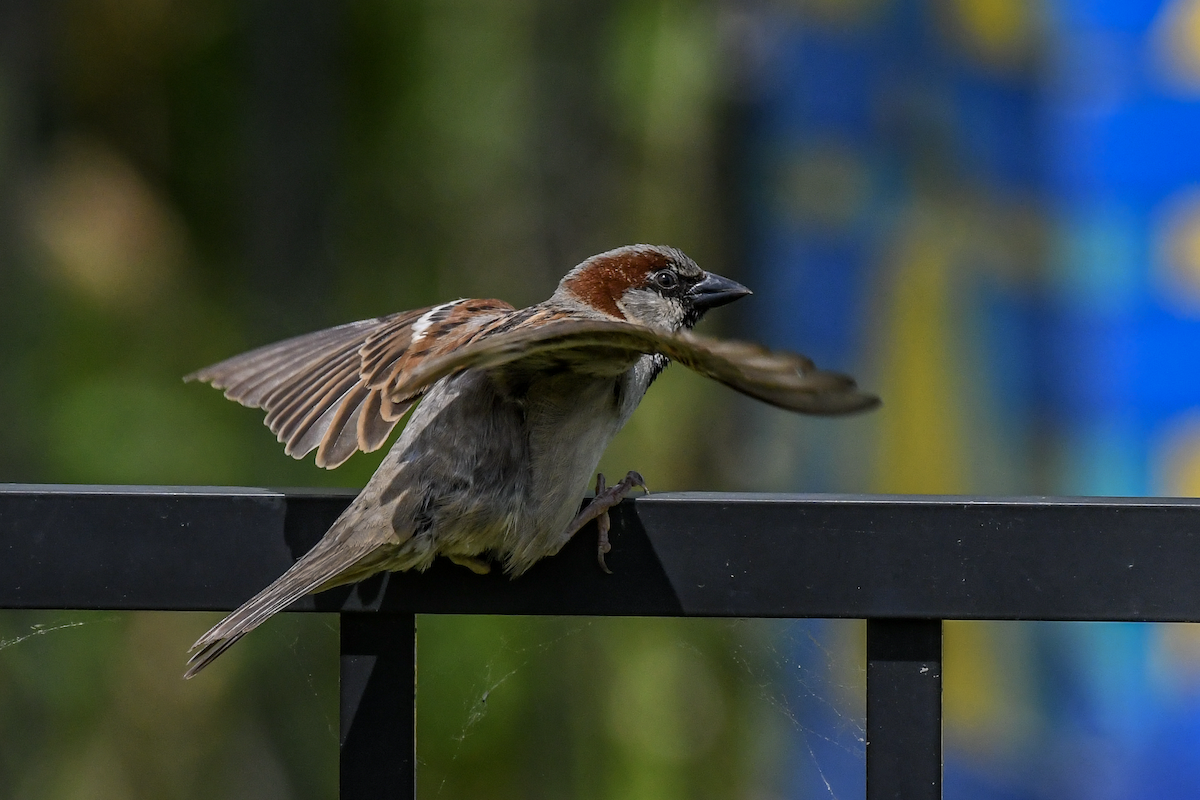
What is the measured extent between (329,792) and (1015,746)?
1.88m

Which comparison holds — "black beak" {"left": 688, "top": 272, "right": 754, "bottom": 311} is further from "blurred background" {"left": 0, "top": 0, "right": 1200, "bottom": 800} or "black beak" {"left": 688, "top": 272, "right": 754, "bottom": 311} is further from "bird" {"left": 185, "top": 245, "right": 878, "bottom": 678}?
"blurred background" {"left": 0, "top": 0, "right": 1200, "bottom": 800}

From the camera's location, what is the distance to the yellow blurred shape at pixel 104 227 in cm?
372

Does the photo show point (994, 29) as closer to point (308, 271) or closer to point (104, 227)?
point (308, 271)

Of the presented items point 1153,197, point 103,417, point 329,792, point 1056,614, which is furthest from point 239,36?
point 1056,614

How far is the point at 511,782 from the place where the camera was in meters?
3.50

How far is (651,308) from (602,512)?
2.47 ft

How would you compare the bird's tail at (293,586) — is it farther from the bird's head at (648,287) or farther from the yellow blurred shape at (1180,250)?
the yellow blurred shape at (1180,250)

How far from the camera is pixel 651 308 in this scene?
2062 mm

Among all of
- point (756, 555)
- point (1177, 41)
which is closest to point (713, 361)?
point (756, 555)

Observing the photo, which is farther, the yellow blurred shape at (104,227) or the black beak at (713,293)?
the yellow blurred shape at (104,227)

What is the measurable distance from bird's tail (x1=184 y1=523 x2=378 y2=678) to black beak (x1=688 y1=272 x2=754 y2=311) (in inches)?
35.3

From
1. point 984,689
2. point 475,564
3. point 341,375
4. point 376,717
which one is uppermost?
point 341,375

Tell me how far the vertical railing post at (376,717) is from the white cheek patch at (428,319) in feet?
1.94

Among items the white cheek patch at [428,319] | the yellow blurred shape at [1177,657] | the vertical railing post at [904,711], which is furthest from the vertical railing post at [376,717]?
the yellow blurred shape at [1177,657]
